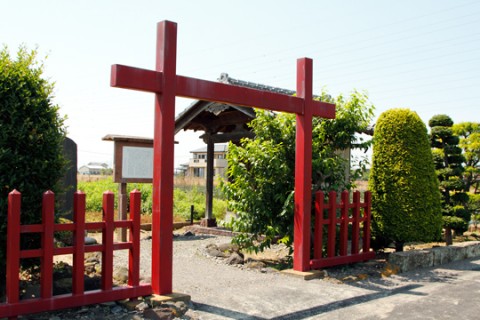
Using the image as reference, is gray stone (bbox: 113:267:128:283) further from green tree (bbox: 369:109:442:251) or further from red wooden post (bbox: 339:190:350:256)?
green tree (bbox: 369:109:442:251)

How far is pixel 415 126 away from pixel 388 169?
3.21 ft

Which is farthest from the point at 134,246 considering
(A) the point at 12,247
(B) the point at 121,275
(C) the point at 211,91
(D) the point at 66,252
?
(C) the point at 211,91

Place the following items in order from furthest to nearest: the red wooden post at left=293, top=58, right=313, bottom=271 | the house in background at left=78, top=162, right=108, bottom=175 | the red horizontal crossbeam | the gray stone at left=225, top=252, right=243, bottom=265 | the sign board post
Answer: the house in background at left=78, top=162, right=108, bottom=175 → the sign board post → the gray stone at left=225, top=252, right=243, bottom=265 → the red wooden post at left=293, top=58, right=313, bottom=271 → the red horizontal crossbeam

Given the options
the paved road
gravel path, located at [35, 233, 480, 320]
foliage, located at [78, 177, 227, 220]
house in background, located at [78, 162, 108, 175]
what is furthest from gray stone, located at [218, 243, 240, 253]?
house in background, located at [78, 162, 108, 175]

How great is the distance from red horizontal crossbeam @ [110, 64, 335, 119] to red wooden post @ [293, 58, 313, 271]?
148mm

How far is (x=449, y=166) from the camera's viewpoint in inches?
484

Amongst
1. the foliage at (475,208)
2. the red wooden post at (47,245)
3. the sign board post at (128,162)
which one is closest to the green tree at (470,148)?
the foliage at (475,208)

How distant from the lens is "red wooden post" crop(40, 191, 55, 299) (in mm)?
4660

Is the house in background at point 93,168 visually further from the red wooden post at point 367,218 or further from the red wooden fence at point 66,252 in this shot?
the red wooden fence at point 66,252

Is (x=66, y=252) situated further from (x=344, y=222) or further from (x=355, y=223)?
(x=355, y=223)

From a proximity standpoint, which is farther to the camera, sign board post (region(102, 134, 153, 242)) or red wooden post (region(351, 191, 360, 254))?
Result: sign board post (region(102, 134, 153, 242))

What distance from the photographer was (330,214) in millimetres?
7773

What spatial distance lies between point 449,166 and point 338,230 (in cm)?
529

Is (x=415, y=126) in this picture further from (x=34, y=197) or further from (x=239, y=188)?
(x=34, y=197)
